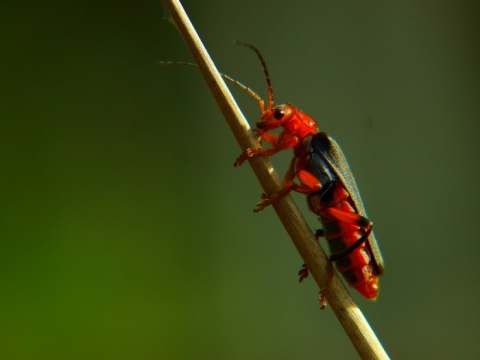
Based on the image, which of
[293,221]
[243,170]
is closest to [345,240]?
[293,221]

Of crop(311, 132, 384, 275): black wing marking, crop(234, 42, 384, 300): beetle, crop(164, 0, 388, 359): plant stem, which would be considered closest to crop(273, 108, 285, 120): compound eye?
crop(234, 42, 384, 300): beetle

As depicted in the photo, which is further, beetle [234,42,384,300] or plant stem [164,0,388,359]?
beetle [234,42,384,300]

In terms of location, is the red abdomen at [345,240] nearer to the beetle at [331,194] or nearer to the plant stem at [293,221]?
the beetle at [331,194]

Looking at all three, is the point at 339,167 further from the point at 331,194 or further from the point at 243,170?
the point at 243,170

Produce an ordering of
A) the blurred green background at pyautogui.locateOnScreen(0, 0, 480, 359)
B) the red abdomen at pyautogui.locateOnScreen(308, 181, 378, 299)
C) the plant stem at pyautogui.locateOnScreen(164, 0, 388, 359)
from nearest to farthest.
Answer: the plant stem at pyautogui.locateOnScreen(164, 0, 388, 359), the red abdomen at pyautogui.locateOnScreen(308, 181, 378, 299), the blurred green background at pyautogui.locateOnScreen(0, 0, 480, 359)

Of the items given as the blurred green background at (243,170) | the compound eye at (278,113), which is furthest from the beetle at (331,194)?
the blurred green background at (243,170)

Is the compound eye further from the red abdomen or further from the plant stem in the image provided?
the plant stem

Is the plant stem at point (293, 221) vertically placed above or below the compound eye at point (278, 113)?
below
